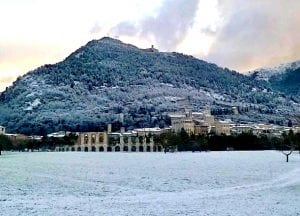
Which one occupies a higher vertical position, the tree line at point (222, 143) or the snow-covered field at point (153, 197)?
the tree line at point (222, 143)

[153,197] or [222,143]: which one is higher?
[222,143]

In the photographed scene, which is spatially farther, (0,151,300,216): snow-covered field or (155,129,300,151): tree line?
(155,129,300,151): tree line

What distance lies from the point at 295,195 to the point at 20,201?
17.2 m

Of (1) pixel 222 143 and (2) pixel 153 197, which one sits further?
(1) pixel 222 143

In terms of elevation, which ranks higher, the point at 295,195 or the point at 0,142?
the point at 0,142

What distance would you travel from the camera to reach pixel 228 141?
7328 inches

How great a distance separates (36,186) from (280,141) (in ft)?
473

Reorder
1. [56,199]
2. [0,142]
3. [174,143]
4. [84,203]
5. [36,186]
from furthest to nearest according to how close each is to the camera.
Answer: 1. [174,143]
2. [0,142]
3. [36,186]
4. [56,199]
5. [84,203]

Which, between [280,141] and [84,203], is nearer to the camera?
[84,203]

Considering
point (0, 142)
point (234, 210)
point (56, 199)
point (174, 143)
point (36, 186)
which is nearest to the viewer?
point (234, 210)

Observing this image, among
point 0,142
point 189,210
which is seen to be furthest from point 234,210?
point 0,142

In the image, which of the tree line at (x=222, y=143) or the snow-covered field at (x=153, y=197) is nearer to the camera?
the snow-covered field at (x=153, y=197)

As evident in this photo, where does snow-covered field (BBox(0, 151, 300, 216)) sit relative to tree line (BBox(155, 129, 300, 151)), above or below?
below

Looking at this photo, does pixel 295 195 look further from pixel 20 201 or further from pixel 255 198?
pixel 20 201
